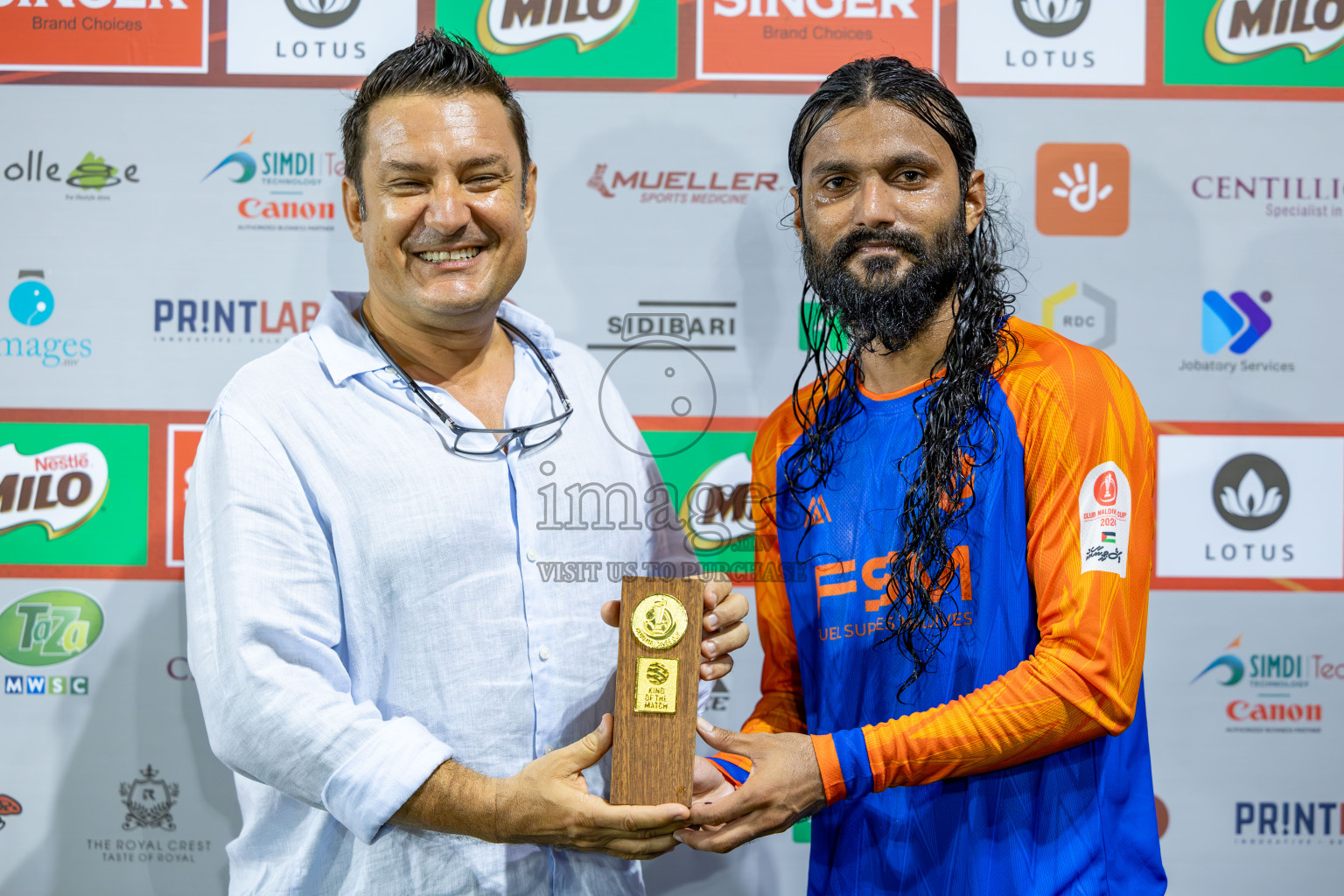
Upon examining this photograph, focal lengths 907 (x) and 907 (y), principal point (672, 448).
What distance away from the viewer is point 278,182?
2.43 meters

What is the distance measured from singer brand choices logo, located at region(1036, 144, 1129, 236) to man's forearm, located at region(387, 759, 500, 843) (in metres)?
2.02

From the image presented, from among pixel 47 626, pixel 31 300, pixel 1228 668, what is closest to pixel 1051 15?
pixel 1228 668

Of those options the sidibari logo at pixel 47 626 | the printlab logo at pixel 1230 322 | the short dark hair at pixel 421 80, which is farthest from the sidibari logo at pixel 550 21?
the sidibari logo at pixel 47 626

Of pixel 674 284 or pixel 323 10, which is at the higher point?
pixel 323 10

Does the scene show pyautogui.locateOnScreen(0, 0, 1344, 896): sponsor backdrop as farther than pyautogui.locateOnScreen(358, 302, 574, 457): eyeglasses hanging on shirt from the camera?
Yes

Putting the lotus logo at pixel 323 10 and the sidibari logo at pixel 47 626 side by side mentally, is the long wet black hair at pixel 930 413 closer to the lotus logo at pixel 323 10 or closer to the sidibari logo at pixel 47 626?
the lotus logo at pixel 323 10

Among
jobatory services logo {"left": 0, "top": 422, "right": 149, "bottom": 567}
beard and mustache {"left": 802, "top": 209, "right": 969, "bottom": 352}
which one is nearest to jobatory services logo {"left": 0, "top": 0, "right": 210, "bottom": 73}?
jobatory services logo {"left": 0, "top": 422, "right": 149, "bottom": 567}

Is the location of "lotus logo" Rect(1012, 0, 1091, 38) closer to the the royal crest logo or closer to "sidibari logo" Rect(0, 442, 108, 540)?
"sidibari logo" Rect(0, 442, 108, 540)

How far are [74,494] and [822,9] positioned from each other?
238 centimetres

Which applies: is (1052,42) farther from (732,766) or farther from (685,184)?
(732,766)

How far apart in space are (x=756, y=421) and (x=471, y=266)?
3.36 feet

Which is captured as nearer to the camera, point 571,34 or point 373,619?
point 373,619

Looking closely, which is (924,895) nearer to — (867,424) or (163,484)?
(867,424)

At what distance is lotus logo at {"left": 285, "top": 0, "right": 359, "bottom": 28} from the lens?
7.87ft
